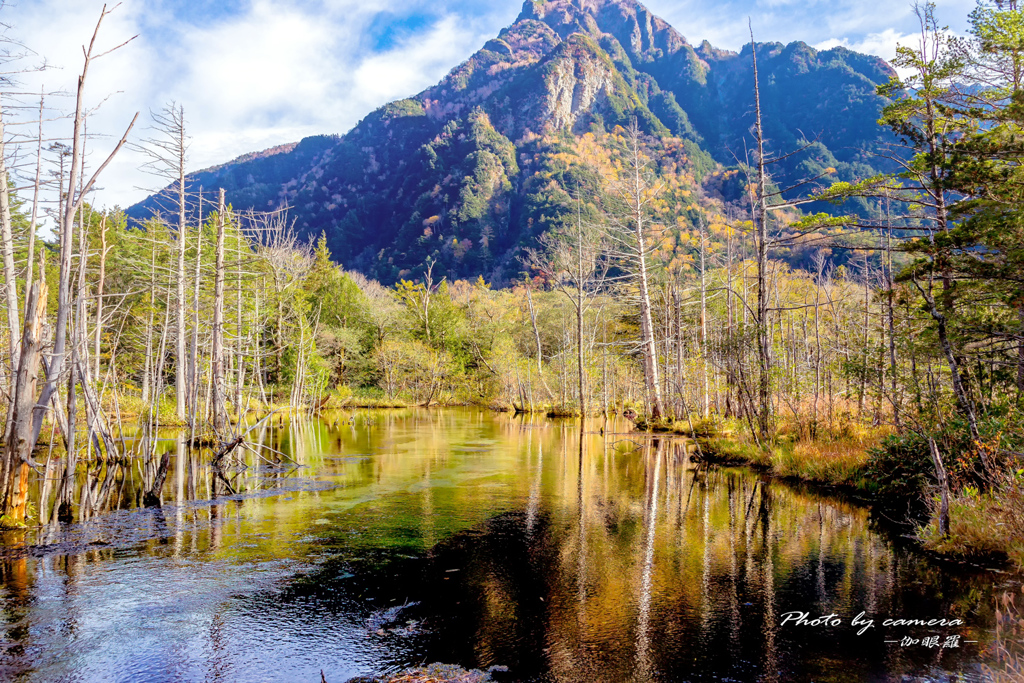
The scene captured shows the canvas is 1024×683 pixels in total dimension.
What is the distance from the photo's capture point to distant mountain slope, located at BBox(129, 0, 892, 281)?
92375 millimetres

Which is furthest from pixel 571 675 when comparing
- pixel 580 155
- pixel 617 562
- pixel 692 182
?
pixel 580 155

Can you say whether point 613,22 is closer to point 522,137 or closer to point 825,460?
point 522,137

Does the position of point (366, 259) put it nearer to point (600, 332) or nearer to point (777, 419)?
point (600, 332)

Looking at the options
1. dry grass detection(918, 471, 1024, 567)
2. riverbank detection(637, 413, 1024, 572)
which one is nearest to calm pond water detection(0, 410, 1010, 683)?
dry grass detection(918, 471, 1024, 567)

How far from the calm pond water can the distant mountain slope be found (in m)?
70.1

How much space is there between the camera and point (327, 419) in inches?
1276

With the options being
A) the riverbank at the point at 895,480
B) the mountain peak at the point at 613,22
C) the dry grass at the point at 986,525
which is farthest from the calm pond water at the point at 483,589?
the mountain peak at the point at 613,22

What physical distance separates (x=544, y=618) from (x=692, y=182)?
288ft

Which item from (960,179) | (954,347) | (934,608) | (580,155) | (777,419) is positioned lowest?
(934,608)

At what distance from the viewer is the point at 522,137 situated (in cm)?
11038

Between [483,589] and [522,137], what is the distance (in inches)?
4379

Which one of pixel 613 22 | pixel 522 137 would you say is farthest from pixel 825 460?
pixel 613 22

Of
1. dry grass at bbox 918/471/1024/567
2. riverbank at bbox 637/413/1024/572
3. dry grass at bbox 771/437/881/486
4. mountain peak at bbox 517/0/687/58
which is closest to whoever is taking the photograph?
dry grass at bbox 918/471/1024/567

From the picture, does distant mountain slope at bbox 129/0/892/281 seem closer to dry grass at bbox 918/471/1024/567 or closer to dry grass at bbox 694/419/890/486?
dry grass at bbox 694/419/890/486
